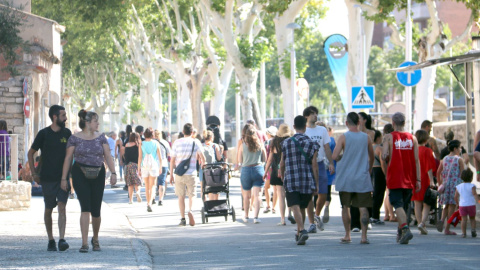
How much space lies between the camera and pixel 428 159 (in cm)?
1425

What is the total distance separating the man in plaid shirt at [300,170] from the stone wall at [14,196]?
7617 mm

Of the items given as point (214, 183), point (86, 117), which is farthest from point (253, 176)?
point (86, 117)

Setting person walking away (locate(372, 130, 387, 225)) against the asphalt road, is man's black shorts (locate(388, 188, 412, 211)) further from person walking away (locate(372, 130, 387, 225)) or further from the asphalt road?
person walking away (locate(372, 130, 387, 225))

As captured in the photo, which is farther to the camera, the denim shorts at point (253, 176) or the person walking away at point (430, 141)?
the denim shorts at point (253, 176)

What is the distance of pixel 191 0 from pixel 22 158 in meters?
14.3

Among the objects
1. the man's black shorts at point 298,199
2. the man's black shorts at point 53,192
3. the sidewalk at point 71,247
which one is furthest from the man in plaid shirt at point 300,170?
the man's black shorts at point 53,192

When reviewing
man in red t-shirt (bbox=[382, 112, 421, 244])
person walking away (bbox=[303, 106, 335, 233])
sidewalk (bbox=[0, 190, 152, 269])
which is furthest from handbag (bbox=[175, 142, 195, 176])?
man in red t-shirt (bbox=[382, 112, 421, 244])

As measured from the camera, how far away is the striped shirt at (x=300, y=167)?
41.1ft

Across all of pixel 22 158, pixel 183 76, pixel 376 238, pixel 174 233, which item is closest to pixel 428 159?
pixel 376 238

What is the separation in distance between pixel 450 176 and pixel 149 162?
770 centimetres

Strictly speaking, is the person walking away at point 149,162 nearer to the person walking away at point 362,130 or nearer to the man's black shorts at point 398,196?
the person walking away at point 362,130

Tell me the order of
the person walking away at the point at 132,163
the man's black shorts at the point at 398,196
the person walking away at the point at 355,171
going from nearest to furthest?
the person walking away at the point at 355,171
the man's black shorts at the point at 398,196
the person walking away at the point at 132,163

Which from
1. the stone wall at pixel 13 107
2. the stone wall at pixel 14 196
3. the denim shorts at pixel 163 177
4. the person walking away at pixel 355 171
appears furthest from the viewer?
the stone wall at pixel 13 107

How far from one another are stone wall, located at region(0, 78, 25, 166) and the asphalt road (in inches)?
419
